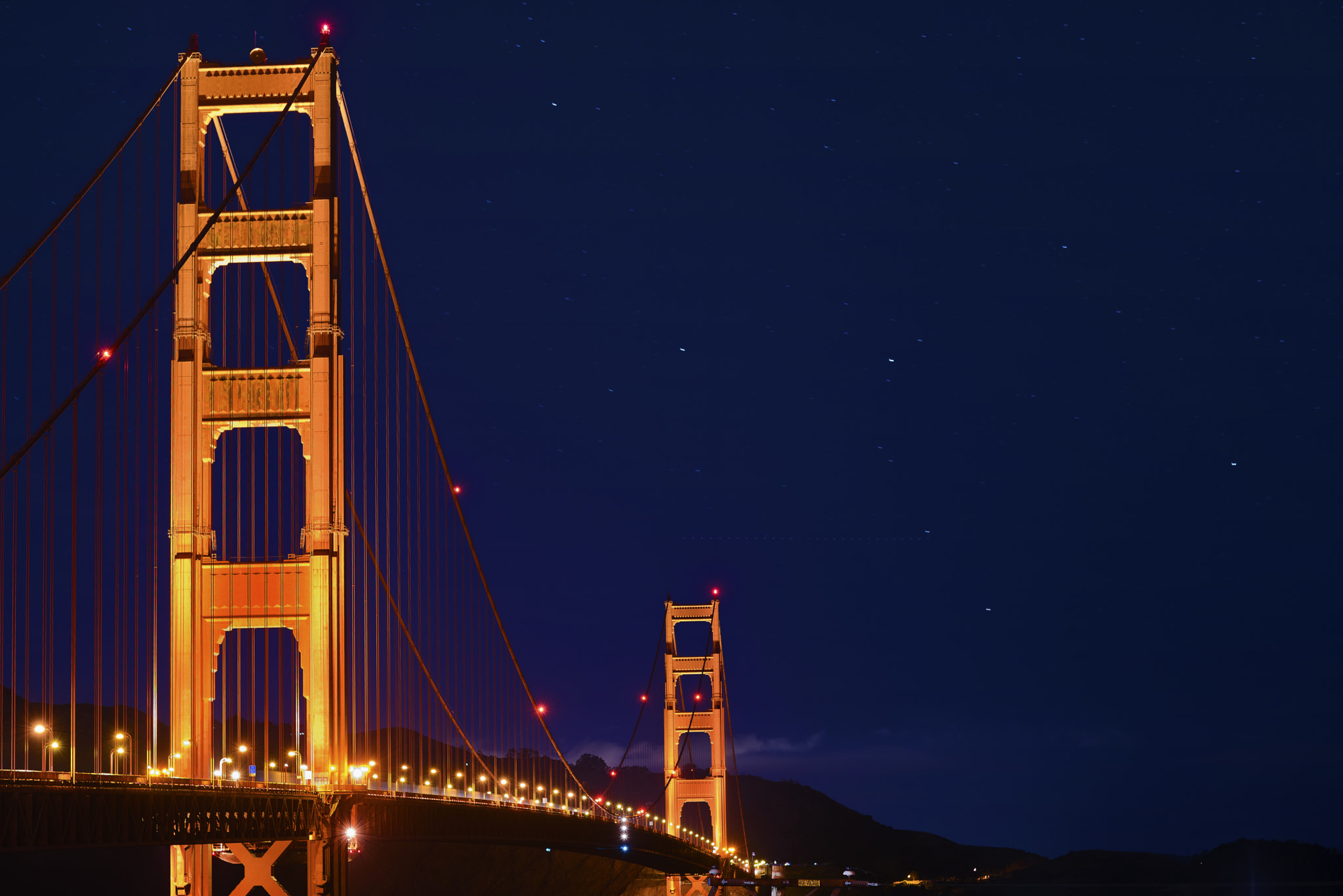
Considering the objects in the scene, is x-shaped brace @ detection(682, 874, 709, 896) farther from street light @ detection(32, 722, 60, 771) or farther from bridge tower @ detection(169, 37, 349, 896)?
street light @ detection(32, 722, 60, 771)

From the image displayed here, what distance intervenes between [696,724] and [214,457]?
75896 millimetres

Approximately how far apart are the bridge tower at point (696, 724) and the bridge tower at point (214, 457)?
71256 mm

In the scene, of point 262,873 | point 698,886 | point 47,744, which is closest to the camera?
point 47,744

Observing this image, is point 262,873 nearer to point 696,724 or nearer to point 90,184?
point 90,184

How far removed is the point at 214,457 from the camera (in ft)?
120

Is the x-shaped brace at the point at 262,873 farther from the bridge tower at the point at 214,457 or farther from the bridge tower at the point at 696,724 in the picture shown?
the bridge tower at the point at 696,724

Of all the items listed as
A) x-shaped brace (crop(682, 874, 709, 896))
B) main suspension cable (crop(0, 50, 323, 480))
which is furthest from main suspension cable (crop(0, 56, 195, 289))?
x-shaped brace (crop(682, 874, 709, 896))

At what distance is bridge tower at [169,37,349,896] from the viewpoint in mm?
34844

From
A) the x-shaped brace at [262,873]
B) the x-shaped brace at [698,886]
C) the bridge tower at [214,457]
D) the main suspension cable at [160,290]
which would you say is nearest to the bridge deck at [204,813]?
the x-shaped brace at [262,873]

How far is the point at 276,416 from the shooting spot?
118ft

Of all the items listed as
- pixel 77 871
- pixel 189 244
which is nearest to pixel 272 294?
pixel 189 244

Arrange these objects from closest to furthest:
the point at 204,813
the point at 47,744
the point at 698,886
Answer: the point at 204,813
the point at 47,744
the point at 698,886

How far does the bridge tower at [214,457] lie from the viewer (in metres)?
34.8

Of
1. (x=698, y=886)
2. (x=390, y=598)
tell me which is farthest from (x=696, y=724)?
(x=390, y=598)
